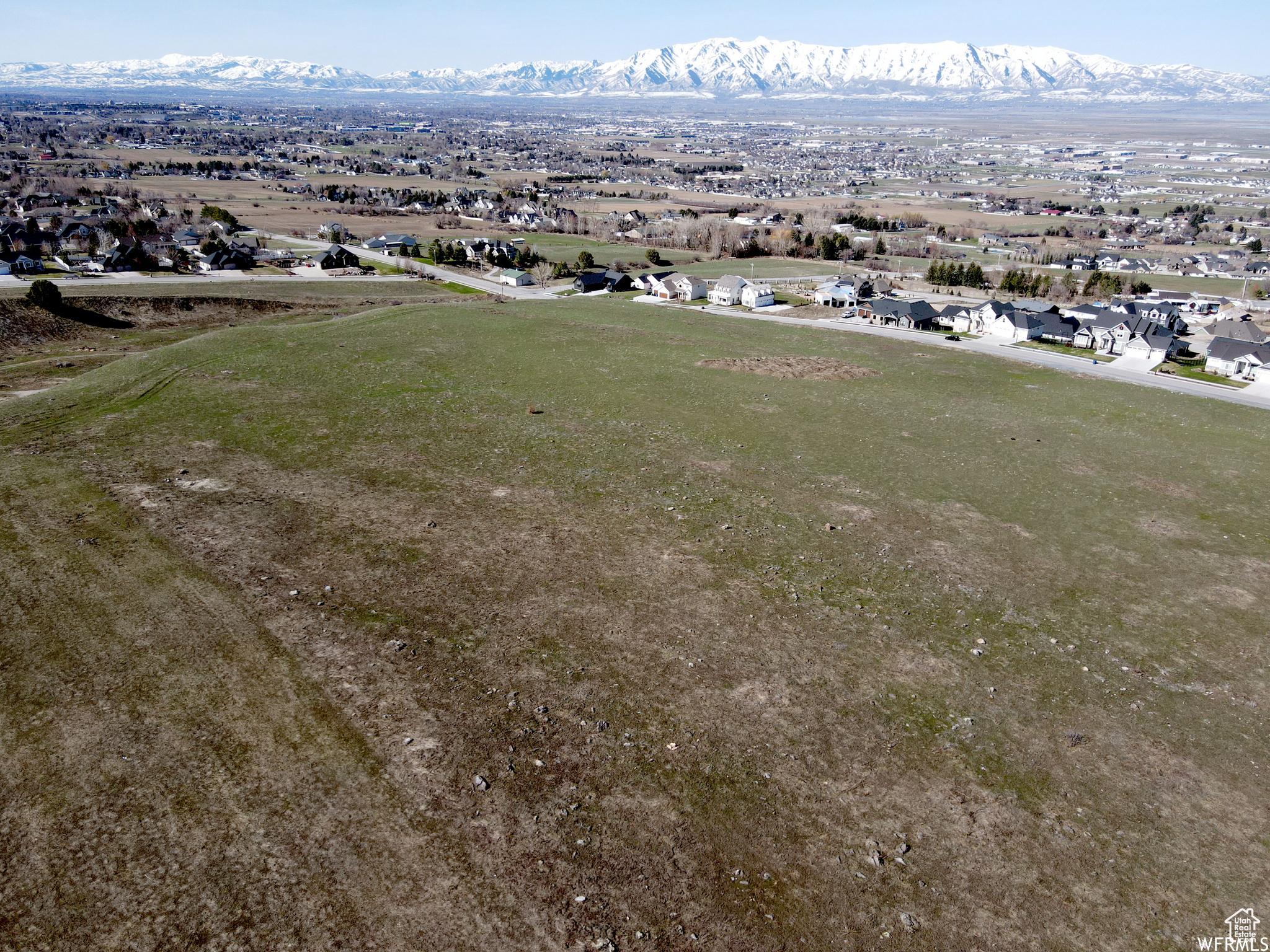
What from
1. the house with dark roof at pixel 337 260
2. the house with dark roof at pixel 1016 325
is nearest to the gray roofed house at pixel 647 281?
the house with dark roof at pixel 337 260

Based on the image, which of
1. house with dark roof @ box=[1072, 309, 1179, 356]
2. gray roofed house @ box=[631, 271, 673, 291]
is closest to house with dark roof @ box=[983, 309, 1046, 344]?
house with dark roof @ box=[1072, 309, 1179, 356]

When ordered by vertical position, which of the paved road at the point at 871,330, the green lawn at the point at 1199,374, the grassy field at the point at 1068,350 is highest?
the paved road at the point at 871,330

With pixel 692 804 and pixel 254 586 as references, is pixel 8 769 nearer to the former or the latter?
pixel 254 586

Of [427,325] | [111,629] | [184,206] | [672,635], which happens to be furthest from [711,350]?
[184,206]

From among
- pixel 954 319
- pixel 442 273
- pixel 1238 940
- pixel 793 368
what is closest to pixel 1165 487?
pixel 793 368

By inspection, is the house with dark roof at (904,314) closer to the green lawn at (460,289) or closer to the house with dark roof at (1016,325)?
the house with dark roof at (1016,325)

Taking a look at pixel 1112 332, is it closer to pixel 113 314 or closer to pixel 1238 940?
pixel 1238 940
